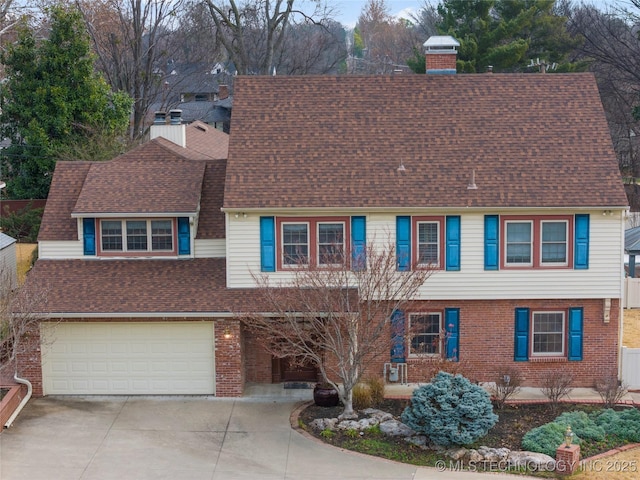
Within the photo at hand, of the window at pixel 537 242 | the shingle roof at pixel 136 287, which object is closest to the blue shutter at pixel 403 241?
the window at pixel 537 242

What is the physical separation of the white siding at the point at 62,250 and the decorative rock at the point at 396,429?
9.07 meters

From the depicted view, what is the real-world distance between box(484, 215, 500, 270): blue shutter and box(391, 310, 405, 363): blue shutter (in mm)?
2474

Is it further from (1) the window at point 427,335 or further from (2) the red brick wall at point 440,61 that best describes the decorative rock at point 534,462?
(2) the red brick wall at point 440,61

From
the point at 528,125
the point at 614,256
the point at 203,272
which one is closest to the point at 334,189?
the point at 203,272

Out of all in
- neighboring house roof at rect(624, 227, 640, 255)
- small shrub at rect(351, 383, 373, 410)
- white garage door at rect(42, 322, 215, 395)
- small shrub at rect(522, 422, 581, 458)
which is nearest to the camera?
small shrub at rect(522, 422, 581, 458)

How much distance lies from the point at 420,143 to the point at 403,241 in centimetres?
289

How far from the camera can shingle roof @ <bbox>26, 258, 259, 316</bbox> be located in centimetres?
2180

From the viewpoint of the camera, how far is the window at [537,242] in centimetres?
2266

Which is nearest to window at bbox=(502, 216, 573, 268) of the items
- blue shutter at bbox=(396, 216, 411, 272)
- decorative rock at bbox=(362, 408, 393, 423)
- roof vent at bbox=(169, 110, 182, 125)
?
blue shutter at bbox=(396, 216, 411, 272)

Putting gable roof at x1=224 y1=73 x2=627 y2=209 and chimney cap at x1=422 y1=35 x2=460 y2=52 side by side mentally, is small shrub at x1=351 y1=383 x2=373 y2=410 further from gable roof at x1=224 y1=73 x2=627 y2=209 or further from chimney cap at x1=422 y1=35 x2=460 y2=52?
chimney cap at x1=422 y1=35 x2=460 y2=52

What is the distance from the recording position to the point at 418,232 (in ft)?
74.3

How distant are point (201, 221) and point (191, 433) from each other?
5.98 m

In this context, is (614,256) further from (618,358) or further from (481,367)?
(481,367)

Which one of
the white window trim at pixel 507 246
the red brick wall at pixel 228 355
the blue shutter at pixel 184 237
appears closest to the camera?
the red brick wall at pixel 228 355
